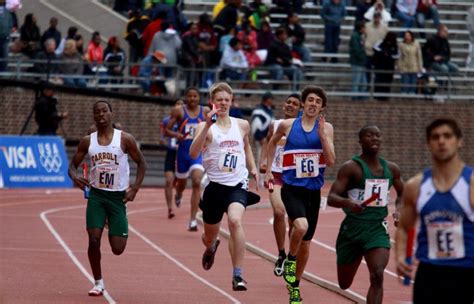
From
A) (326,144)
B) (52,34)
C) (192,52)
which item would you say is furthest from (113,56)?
(326,144)

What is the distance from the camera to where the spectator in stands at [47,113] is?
103 ft

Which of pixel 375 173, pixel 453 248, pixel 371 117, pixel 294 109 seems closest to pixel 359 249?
pixel 375 173

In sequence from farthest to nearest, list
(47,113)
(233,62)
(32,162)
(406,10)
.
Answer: (406,10) < (233,62) < (47,113) < (32,162)

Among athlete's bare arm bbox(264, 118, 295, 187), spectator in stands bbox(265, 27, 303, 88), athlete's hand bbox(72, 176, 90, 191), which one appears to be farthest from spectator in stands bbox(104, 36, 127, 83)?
athlete's hand bbox(72, 176, 90, 191)

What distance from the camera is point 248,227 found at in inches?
942

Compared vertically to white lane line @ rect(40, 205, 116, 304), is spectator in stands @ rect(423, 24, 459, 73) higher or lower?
higher

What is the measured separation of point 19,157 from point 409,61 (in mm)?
10228

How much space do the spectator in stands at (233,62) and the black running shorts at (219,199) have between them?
1824 cm

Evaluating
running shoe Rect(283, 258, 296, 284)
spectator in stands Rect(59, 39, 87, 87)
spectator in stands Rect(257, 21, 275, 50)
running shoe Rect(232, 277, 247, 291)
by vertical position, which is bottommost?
running shoe Rect(232, 277, 247, 291)

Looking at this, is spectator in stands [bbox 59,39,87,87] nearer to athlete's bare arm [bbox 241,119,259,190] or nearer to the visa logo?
the visa logo

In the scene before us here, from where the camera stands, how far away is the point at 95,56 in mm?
→ 33156

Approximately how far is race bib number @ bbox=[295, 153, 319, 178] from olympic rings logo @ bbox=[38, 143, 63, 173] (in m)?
17.3

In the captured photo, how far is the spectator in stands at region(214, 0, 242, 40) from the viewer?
33.8 m

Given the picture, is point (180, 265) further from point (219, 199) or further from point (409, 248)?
point (409, 248)
